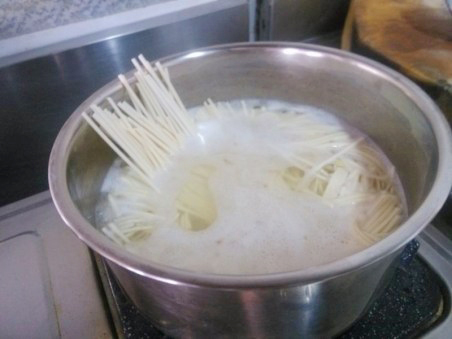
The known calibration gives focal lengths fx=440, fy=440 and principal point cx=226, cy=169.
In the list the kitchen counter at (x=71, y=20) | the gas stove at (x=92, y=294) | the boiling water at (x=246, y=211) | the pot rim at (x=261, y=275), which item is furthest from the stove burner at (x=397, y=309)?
the kitchen counter at (x=71, y=20)

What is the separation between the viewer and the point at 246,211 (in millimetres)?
775

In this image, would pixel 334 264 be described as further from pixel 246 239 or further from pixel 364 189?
pixel 364 189

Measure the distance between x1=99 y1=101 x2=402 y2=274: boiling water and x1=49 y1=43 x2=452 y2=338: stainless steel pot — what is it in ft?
0.24

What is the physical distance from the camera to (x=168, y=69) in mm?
905

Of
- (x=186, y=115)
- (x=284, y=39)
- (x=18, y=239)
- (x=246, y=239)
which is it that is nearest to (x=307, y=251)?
(x=246, y=239)

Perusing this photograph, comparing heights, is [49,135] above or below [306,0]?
Answer: below

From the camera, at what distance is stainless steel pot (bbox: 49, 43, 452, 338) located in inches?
19.4

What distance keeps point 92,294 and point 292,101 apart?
600 mm

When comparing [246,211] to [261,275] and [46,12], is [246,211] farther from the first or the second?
[46,12]

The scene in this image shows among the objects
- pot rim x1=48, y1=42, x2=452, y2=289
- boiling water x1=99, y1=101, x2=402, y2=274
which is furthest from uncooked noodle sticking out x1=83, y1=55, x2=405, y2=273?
pot rim x1=48, y1=42, x2=452, y2=289

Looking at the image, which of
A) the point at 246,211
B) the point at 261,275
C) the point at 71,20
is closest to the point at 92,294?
the point at 246,211

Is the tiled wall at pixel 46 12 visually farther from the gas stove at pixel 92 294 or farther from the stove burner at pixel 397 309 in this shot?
the stove burner at pixel 397 309

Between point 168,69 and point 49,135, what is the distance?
1.15ft

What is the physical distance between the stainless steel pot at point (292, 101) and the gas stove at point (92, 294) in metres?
0.09
